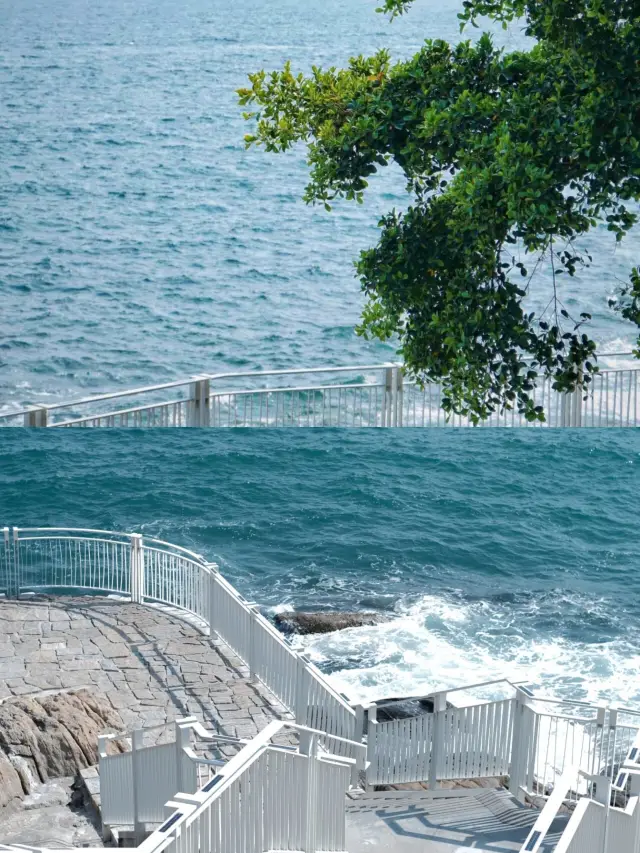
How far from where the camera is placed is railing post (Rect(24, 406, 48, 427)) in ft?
43.6

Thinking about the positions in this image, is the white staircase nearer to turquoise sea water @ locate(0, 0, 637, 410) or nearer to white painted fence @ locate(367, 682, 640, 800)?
white painted fence @ locate(367, 682, 640, 800)

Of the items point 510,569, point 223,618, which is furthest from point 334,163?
point 510,569

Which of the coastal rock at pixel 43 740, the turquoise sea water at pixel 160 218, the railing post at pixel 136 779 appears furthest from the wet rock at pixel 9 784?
the turquoise sea water at pixel 160 218

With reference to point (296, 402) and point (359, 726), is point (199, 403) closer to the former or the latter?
point (296, 402)

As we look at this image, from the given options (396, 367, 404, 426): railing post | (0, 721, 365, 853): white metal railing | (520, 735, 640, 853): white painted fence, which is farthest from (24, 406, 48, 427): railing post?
(520, 735, 640, 853): white painted fence

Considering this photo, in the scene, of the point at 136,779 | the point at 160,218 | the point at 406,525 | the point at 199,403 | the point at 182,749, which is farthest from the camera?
the point at 406,525

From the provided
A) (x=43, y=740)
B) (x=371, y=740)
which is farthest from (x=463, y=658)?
(x=43, y=740)

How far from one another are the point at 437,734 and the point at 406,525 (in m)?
14.1

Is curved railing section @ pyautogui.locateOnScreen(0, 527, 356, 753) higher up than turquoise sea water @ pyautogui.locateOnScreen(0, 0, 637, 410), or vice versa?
turquoise sea water @ pyautogui.locateOnScreen(0, 0, 637, 410)

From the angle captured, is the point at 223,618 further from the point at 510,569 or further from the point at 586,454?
the point at 586,454

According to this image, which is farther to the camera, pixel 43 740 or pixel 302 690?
pixel 302 690

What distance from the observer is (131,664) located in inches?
444

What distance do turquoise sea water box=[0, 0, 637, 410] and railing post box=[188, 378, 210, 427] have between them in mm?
1756

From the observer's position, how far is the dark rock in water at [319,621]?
17.7 metres
